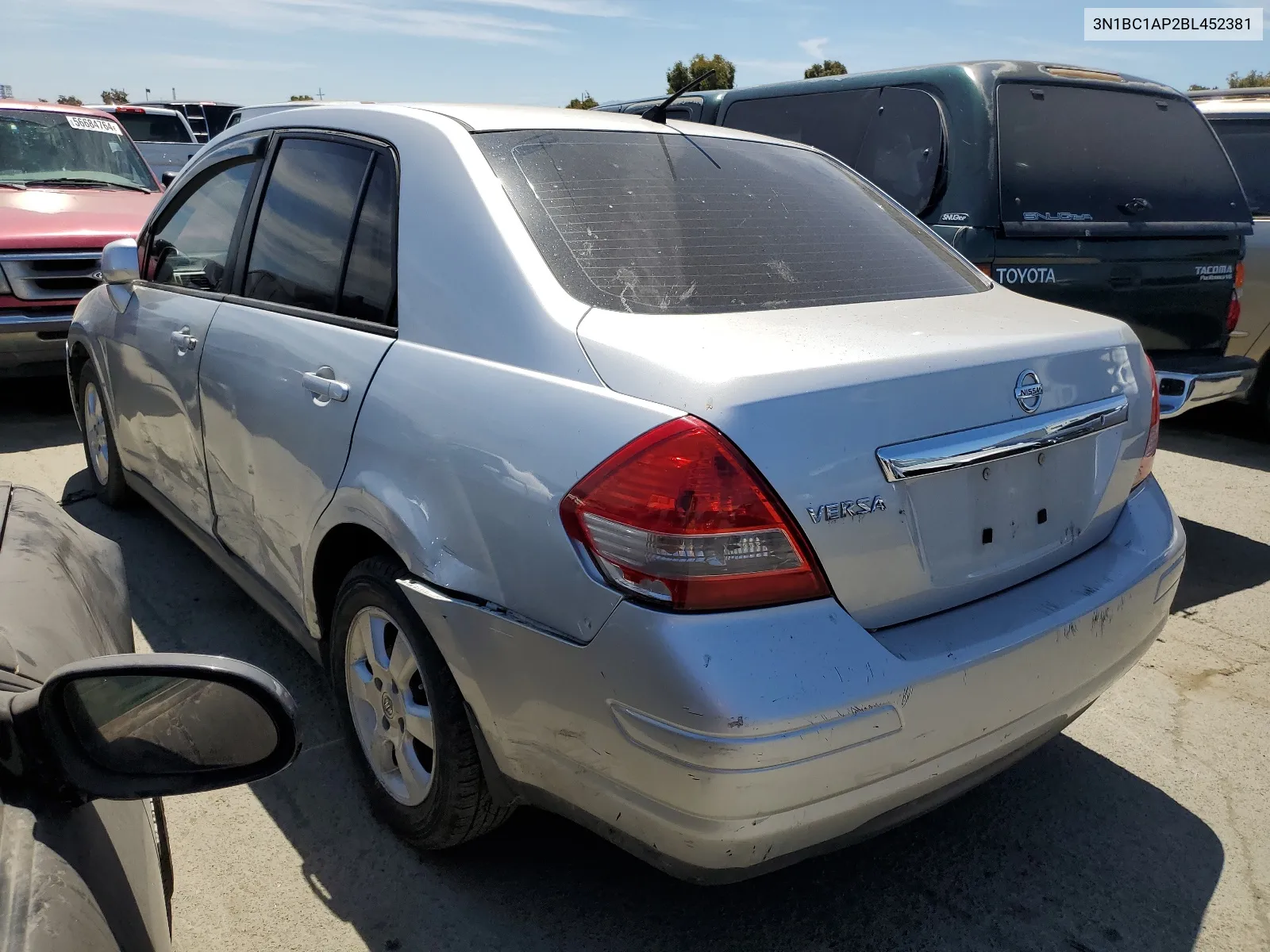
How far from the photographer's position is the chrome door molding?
197 cm

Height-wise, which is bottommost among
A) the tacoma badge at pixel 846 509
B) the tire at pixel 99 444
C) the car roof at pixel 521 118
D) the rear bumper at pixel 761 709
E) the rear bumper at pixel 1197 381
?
the rear bumper at pixel 1197 381

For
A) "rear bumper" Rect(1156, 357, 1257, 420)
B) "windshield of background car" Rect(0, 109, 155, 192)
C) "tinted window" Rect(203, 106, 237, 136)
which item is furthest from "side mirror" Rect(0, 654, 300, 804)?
"tinted window" Rect(203, 106, 237, 136)

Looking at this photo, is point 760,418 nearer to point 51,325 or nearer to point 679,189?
point 679,189

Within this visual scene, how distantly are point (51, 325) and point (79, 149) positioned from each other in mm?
2668

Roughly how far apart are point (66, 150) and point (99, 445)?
4.85m

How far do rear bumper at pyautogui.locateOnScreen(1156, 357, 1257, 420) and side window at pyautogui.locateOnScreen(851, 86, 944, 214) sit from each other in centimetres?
144

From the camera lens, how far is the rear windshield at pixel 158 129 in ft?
59.7

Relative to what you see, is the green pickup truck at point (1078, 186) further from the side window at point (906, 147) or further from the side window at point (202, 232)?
the side window at point (202, 232)

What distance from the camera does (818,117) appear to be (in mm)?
5879

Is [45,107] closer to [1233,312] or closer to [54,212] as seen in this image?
[54,212]

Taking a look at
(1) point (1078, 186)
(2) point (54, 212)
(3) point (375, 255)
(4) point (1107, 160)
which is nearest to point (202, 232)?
(3) point (375, 255)

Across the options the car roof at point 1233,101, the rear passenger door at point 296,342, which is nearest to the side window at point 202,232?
the rear passenger door at point 296,342

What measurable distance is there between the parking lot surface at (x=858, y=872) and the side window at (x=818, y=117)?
333cm

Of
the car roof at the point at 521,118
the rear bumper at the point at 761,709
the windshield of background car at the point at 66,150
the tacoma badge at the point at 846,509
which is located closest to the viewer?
the rear bumper at the point at 761,709
